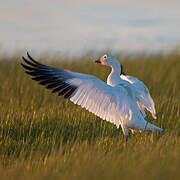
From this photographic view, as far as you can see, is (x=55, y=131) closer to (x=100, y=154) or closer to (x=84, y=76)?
(x=84, y=76)

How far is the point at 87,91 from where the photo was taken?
5699 mm

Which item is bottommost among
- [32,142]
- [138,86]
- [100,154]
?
[32,142]

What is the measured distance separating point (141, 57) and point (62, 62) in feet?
10.5

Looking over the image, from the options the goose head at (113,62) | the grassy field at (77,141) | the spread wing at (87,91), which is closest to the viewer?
the grassy field at (77,141)

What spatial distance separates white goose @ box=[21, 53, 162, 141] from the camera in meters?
5.70

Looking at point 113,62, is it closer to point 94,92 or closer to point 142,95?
point 142,95

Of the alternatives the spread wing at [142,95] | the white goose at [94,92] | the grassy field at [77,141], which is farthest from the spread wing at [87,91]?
the grassy field at [77,141]

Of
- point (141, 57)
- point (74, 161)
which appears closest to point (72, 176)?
point (74, 161)

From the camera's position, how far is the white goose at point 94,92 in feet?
18.7

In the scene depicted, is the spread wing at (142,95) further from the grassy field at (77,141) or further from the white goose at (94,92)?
the grassy field at (77,141)

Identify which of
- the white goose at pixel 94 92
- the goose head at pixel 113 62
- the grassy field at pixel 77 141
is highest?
the goose head at pixel 113 62

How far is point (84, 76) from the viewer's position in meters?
5.71

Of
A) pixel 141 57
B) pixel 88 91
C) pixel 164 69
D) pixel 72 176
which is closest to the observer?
pixel 72 176

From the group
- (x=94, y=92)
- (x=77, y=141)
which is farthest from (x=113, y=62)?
(x=77, y=141)
